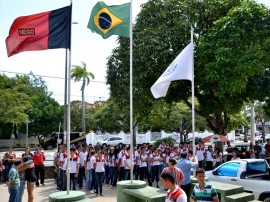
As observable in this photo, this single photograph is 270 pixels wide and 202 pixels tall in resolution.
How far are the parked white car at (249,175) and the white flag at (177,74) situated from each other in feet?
9.95

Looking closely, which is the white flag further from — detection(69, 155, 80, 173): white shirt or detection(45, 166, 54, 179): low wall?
detection(45, 166, 54, 179): low wall

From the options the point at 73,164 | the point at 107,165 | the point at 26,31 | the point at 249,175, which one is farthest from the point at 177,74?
the point at 107,165

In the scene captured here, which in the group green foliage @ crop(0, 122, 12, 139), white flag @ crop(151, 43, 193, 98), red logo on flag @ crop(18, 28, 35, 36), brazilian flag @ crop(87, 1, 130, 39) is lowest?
green foliage @ crop(0, 122, 12, 139)

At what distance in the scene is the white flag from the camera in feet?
31.0

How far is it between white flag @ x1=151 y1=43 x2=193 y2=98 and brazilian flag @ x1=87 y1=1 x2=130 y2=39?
1.78 metres

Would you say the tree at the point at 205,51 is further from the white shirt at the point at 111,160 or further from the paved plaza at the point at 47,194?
the paved plaza at the point at 47,194

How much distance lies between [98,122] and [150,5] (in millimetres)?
26650

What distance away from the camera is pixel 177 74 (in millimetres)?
9453

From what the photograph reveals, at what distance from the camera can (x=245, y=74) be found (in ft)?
46.4

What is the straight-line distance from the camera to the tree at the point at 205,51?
14.4 metres

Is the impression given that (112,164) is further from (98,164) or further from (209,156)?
(209,156)

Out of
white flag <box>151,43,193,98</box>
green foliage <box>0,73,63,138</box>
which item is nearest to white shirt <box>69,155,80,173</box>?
white flag <box>151,43,193,98</box>

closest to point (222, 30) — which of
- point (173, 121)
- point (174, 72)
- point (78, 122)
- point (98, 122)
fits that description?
point (174, 72)

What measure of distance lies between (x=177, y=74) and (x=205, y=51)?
6119mm
